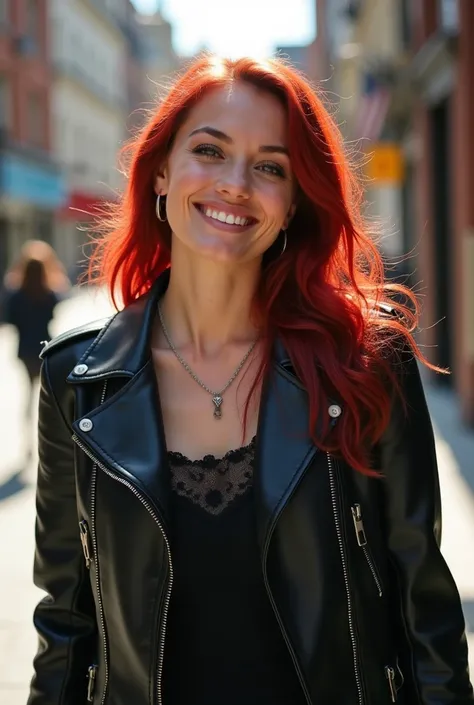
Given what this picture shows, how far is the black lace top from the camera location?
6.43 feet

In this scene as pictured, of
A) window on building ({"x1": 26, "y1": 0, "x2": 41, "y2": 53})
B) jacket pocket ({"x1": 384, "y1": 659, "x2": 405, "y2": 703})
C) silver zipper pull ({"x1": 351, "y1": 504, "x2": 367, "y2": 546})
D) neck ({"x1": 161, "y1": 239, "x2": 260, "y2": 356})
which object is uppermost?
window on building ({"x1": 26, "y1": 0, "x2": 41, "y2": 53})

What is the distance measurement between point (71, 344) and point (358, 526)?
0.75m

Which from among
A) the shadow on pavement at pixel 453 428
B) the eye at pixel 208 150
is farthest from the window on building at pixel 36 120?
the eye at pixel 208 150

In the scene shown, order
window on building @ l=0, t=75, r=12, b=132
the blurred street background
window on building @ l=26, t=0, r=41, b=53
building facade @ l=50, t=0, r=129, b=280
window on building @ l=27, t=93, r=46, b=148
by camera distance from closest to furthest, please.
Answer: the blurred street background
window on building @ l=0, t=75, r=12, b=132
window on building @ l=26, t=0, r=41, b=53
window on building @ l=27, t=93, r=46, b=148
building facade @ l=50, t=0, r=129, b=280

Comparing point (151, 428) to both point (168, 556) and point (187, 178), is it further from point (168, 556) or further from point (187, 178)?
point (187, 178)

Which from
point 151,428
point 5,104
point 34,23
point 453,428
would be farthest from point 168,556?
point 34,23

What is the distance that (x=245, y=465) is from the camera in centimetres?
207

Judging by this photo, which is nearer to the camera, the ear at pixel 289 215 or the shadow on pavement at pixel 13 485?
the ear at pixel 289 215

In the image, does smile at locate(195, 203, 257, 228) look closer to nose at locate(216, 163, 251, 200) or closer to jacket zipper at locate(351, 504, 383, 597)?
nose at locate(216, 163, 251, 200)

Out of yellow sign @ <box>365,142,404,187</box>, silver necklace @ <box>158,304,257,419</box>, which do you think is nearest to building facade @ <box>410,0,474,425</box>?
yellow sign @ <box>365,142,404,187</box>

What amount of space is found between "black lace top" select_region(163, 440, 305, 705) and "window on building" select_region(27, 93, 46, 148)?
34066 mm

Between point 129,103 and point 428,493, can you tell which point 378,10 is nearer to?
point 428,493

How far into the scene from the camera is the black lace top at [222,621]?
1.96 m

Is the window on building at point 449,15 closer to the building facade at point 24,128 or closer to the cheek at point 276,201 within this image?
the cheek at point 276,201
